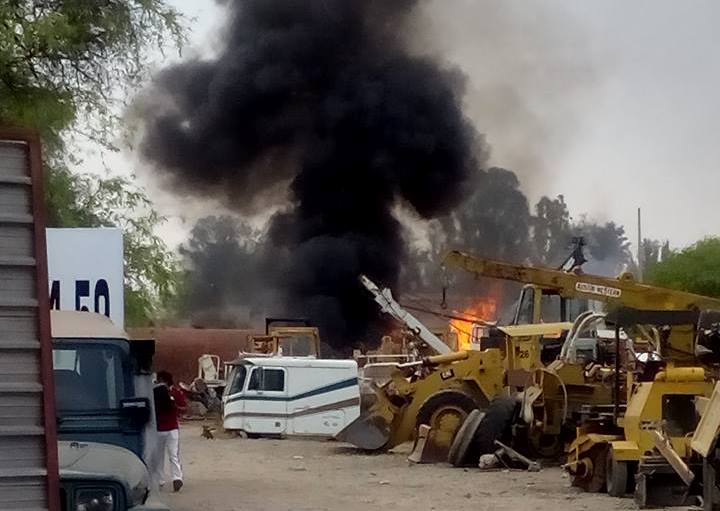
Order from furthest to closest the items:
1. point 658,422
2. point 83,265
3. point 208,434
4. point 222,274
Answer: point 222,274 < point 208,434 < point 658,422 < point 83,265

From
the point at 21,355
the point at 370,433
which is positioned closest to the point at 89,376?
the point at 21,355

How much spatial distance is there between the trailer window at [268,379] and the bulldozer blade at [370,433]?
4.34 meters

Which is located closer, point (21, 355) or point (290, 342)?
point (21, 355)

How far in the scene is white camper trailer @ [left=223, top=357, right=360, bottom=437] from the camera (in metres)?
27.7

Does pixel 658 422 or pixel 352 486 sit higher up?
pixel 658 422

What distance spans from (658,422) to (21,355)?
36.6 feet

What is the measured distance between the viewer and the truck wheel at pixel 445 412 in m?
22.2

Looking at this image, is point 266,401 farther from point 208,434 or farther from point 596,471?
point 596,471

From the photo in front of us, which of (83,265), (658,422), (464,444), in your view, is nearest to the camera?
(83,265)

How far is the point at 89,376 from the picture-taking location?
9812 mm

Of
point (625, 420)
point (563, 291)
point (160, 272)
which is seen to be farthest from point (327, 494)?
point (563, 291)

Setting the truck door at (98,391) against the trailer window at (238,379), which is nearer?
the truck door at (98,391)

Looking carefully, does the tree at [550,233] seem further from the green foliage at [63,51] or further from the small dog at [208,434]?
the green foliage at [63,51]

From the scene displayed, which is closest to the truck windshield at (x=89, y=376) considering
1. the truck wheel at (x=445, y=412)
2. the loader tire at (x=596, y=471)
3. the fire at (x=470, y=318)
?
the loader tire at (x=596, y=471)
